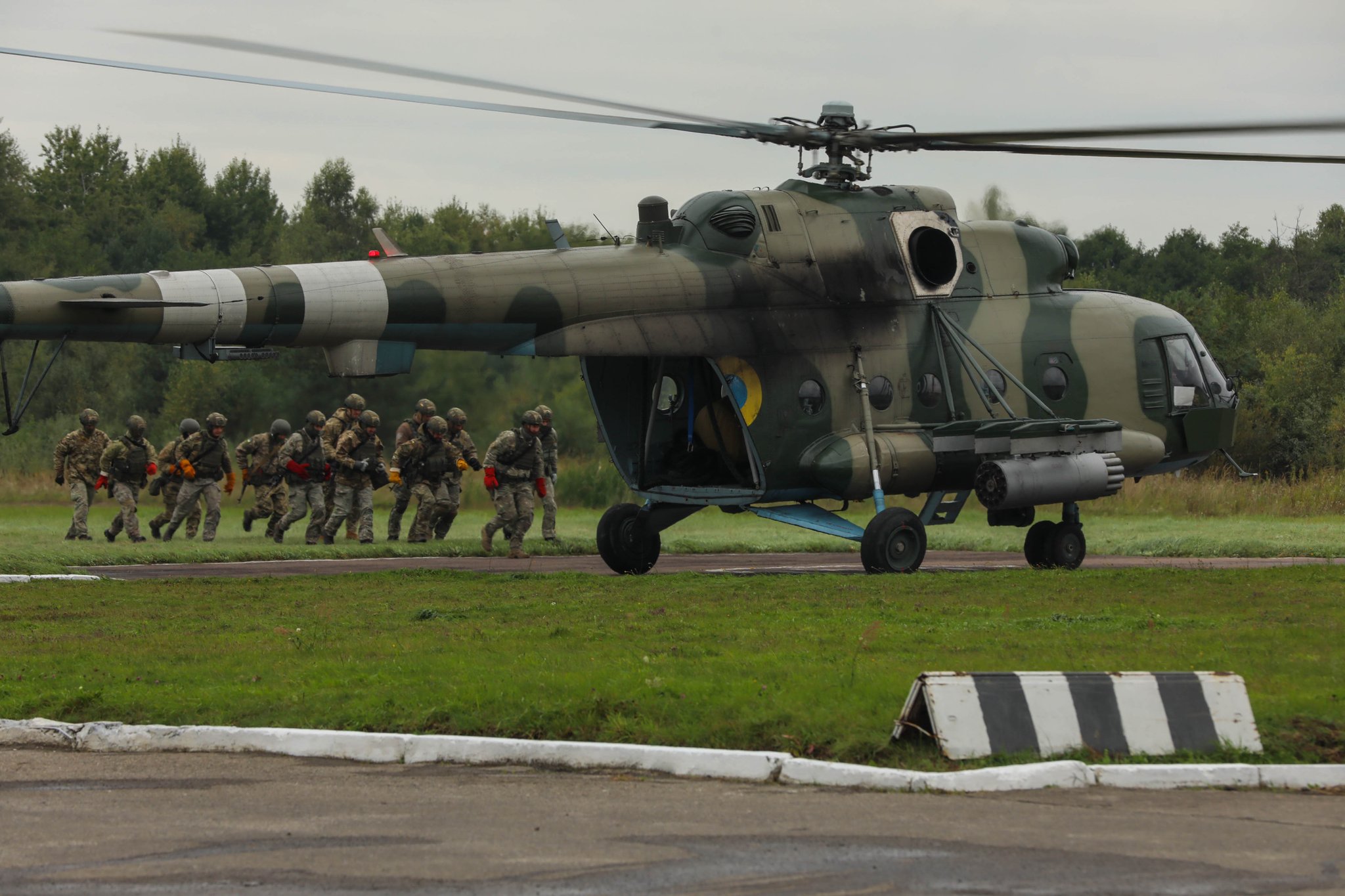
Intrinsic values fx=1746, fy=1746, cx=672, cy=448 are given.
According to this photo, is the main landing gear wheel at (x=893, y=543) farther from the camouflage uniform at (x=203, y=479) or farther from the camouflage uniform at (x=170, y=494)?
the camouflage uniform at (x=170, y=494)

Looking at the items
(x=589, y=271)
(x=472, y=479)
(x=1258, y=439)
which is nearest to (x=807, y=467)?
(x=589, y=271)

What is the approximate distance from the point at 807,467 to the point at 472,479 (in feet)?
48.9

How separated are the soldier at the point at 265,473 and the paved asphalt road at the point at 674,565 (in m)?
4.64

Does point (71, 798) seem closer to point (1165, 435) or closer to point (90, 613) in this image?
point (90, 613)

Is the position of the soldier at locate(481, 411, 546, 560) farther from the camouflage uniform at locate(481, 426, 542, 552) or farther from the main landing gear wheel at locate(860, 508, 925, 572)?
the main landing gear wheel at locate(860, 508, 925, 572)

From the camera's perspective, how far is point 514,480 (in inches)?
938

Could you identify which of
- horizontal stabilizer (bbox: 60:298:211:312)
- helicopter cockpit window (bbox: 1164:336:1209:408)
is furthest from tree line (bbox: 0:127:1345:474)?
horizontal stabilizer (bbox: 60:298:211:312)

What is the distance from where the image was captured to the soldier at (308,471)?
25.5 metres

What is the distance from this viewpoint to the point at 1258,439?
37.9 m

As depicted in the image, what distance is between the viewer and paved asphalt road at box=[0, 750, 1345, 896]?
6.14 metres

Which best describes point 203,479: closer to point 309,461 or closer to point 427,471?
point 309,461

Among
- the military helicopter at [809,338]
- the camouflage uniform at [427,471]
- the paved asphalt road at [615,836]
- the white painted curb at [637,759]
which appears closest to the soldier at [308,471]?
the camouflage uniform at [427,471]

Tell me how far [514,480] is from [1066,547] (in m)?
7.89

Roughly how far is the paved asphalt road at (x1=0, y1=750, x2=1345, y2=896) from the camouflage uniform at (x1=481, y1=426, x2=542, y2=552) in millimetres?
15231
